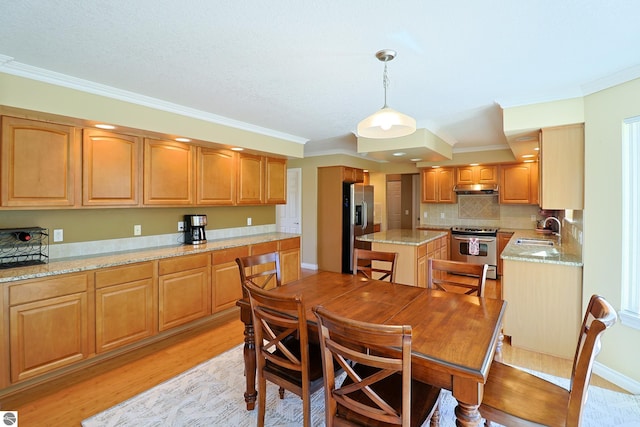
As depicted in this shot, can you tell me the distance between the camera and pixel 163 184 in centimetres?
333

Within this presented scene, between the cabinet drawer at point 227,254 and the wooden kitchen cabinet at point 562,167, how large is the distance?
3288 millimetres

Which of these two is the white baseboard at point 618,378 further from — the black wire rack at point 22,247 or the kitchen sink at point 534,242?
the black wire rack at point 22,247

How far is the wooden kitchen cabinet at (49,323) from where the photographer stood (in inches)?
86.7

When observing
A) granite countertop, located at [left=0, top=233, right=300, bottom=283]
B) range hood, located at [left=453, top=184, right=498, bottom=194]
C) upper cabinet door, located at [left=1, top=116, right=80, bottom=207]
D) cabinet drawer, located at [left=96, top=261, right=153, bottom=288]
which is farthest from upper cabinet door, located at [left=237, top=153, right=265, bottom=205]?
range hood, located at [left=453, top=184, right=498, bottom=194]

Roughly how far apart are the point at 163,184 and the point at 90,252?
37.3 inches

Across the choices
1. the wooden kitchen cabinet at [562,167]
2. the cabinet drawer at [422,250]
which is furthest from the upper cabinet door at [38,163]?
the wooden kitchen cabinet at [562,167]

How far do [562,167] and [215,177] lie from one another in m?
3.69

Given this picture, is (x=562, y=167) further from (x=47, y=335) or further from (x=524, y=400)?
(x=47, y=335)

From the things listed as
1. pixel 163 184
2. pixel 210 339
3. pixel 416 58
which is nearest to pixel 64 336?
pixel 210 339

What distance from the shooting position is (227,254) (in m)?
3.72

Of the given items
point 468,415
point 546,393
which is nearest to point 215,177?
point 468,415

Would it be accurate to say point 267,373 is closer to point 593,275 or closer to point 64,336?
point 64,336

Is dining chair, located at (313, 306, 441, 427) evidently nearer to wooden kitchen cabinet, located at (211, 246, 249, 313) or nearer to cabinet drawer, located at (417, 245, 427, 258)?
wooden kitchen cabinet, located at (211, 246, 249, 313)

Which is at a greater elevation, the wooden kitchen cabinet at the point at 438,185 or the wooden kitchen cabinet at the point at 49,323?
the wooden kitchen cabinet at the point at 438,185
